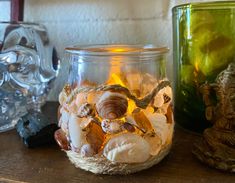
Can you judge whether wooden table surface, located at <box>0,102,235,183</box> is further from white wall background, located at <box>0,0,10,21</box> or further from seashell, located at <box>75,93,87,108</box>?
white wall background, located at <box>0,0,10,21</box>

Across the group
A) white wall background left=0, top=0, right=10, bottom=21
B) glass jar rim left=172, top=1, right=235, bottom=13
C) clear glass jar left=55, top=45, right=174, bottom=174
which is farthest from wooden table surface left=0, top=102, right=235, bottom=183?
white wall background left=0, top=0, right=10, bottom=21

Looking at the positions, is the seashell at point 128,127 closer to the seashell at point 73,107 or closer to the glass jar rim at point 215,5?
the seashell at point 73,107

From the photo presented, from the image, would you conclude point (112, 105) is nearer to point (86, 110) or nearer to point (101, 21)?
point (86, 110)

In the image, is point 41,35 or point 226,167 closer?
point 226,167

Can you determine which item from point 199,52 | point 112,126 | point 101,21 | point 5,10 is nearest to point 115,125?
point 112,126

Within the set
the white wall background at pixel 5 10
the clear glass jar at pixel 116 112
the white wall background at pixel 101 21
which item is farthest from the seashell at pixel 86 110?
the white wall background at pixel 5 10

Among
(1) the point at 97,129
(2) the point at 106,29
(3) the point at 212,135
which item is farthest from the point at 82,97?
(2) the point at 106,29

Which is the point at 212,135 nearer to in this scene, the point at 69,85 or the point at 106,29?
the point at 69,85
